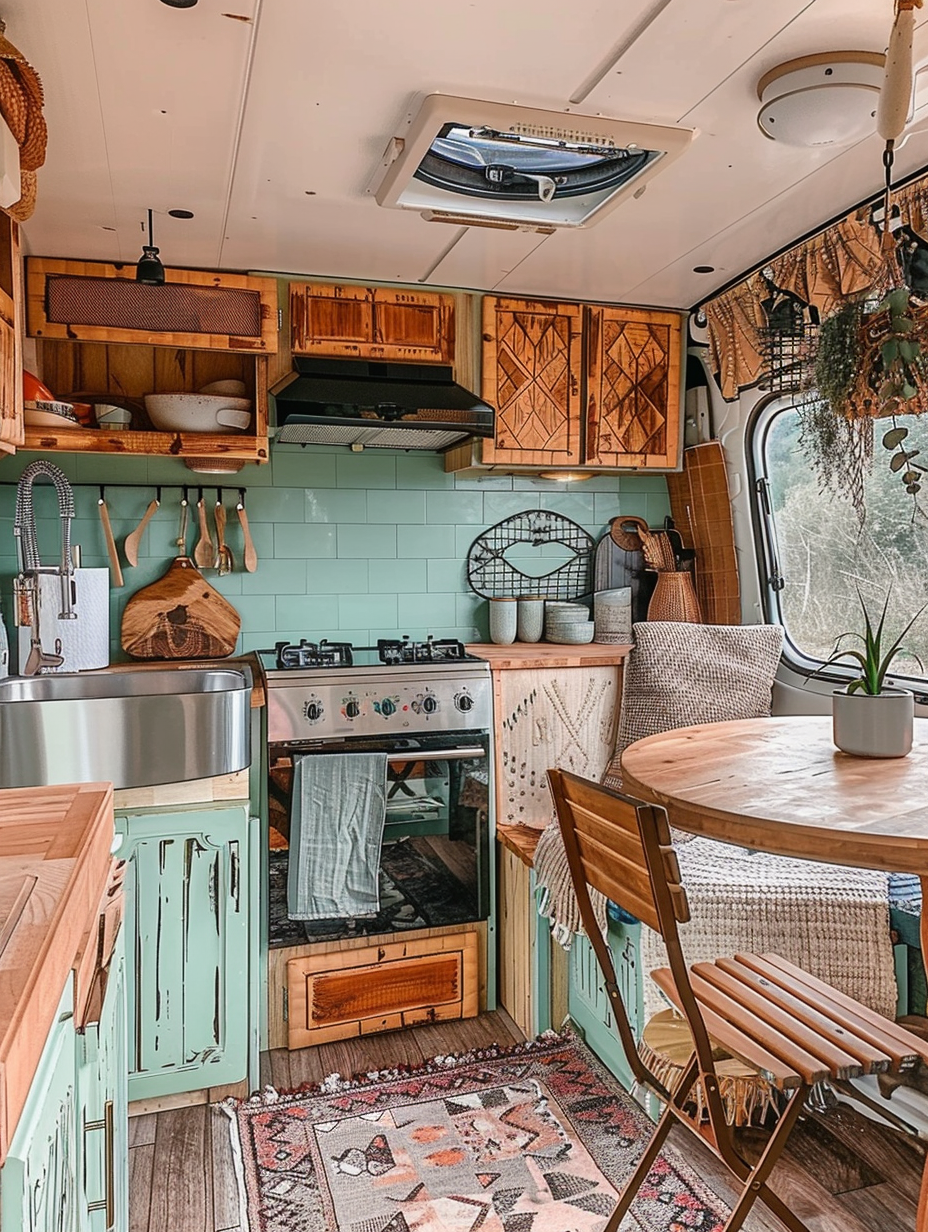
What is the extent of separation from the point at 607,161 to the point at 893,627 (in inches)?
68.1

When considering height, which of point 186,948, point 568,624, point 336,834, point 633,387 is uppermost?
point 633,387

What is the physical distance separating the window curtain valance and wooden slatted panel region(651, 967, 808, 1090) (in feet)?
5.05

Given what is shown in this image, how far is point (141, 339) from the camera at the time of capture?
2.95 metres

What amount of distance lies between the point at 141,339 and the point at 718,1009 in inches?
100

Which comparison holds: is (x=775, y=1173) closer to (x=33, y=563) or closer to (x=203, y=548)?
(x=33, y=563)

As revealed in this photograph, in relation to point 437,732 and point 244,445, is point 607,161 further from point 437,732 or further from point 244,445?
point 437,732

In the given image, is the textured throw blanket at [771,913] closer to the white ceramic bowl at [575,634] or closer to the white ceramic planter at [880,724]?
the white ceramic planter at [880,724]

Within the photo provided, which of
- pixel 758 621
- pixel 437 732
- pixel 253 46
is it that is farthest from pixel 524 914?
pixel 253 46

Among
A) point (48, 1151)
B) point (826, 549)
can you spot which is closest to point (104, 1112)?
point (48, 1151)

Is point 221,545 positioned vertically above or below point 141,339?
below

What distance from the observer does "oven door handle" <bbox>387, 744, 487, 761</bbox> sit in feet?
9.70

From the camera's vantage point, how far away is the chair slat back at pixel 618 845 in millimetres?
1447

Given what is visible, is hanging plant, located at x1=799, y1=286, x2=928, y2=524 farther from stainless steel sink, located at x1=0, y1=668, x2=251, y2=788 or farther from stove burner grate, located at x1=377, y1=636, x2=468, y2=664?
stainless steel sink, located at x1=0, y1=668, x2=251, y2=788

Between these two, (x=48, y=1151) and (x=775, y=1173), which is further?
(x=775, y=1173)
